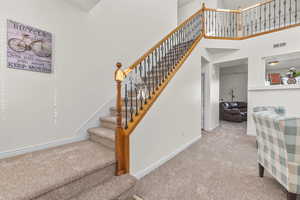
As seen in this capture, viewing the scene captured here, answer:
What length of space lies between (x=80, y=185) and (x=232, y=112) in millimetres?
6303

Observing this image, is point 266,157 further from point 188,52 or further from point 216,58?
point 216,58

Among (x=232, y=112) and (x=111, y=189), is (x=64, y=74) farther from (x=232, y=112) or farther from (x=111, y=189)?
(x=232, y=112)

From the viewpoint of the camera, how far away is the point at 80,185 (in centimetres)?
135

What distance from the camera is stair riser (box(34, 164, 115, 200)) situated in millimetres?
1192

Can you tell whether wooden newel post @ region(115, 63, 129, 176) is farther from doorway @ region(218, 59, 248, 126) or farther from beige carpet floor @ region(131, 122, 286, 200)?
doorway @ region(218, 59, 248, 126)

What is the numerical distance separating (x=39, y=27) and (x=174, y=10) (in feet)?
14.7

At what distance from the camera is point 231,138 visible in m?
3.58

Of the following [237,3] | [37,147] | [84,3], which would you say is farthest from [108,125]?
[237,3]

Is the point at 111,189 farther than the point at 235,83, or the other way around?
the point at 235,83

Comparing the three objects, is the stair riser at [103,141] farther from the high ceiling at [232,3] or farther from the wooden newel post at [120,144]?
the high ceiling at [232,3]

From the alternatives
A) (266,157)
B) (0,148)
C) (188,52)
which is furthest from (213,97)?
(0,148)

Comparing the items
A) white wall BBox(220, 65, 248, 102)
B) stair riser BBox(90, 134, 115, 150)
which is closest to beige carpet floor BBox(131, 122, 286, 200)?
A: stair riser BBox(90, 134, 115, 150)

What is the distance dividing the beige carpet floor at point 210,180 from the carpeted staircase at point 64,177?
389 mm

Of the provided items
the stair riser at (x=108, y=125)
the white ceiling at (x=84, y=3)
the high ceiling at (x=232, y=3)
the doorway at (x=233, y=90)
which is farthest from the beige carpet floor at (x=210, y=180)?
the high ceiling at (x=232, y=3)
